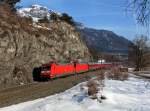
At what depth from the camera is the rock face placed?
46.8 metres

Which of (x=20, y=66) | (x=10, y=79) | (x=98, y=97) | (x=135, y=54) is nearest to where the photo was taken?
(x=98, y=97)

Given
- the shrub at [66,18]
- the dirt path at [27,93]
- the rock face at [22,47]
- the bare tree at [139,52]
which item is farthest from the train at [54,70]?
the bare tree at [139,52]

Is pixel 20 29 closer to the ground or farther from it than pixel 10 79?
farther from it

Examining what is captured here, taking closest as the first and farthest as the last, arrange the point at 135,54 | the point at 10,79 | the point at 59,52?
the point at 10,79, the point at 59,52, the point at 135,54

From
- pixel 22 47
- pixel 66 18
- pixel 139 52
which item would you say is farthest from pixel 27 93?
pixel 139 52

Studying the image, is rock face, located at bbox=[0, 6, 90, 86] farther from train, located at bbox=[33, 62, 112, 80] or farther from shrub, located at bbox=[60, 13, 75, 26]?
shrub, located at bbox=[60, 13, 75, 26]

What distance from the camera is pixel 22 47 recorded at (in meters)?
52.2

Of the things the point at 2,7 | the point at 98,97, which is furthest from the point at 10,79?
the point at 98,97

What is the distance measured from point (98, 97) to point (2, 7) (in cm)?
4313

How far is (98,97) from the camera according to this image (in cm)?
1530

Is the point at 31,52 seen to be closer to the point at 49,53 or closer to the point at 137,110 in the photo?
the point at 49,53

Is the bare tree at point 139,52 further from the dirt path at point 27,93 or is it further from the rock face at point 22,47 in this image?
the dirt path at point 27,93

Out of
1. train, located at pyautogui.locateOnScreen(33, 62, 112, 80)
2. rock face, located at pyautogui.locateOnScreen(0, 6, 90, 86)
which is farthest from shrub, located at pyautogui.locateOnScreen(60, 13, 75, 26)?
train, located at pyautogui.locateOnScreen(33, 62, 112, 80)

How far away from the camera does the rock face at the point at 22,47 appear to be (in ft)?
153
